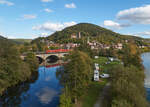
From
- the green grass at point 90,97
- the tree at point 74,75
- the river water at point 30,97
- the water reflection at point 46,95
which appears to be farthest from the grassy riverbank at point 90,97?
the water reflection at point 46,95

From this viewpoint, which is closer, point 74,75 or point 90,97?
point 74,75

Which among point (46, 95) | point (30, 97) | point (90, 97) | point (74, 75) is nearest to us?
point (74, 75)

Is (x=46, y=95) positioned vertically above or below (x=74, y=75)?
below

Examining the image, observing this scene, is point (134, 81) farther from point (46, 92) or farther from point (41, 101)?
point (46, 92)

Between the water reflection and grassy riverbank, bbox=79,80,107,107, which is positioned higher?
grassy riverbank, bbox=79,80,107,107

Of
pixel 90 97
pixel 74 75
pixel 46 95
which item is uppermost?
pixel 74 75

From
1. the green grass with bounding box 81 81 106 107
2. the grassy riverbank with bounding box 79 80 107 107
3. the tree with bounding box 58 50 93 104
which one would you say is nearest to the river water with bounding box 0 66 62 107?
the grassy riverbank with bounding box 79 80 107 107

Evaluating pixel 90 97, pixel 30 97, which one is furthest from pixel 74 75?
pixel 30 97

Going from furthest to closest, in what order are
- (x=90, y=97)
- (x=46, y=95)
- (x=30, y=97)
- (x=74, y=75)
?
(x=46, y=95) < (x=30, y=97) < (x=90, y=97) < (x=74, y=75)

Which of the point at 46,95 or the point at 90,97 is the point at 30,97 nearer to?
the point at 46,95

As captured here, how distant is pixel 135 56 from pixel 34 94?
2805 cm

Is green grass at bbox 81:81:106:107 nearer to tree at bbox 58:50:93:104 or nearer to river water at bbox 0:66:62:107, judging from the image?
tree at bbox 58:50:93:104

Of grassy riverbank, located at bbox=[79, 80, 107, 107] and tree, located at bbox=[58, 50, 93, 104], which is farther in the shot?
grassy riverbank, located at bbox=[79, 80, 107, 107]

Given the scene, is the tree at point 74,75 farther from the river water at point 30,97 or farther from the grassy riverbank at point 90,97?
the river water at point 30,97
